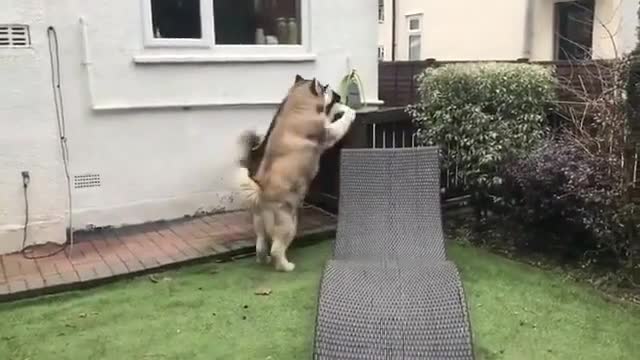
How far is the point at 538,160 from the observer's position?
500 cm

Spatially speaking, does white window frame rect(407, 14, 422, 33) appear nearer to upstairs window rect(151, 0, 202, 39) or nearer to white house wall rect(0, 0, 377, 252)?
white house wall rect(0, 0, 377, 252)

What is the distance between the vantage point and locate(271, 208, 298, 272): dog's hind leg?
187 inches

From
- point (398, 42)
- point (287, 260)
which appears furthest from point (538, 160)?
point (398, 42)

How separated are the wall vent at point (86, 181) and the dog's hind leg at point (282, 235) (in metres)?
1.94

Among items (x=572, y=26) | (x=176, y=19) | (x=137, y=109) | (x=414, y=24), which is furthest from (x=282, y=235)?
(x=414, y=24)

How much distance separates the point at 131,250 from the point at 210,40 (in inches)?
87.7

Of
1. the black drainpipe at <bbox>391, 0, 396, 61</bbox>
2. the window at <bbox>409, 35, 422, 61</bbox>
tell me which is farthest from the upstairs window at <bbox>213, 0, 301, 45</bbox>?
the black drainpipe at <bbox>391, 0, 396, 61</bbox>

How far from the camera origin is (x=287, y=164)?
191 inches

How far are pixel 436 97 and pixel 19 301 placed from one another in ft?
12.9

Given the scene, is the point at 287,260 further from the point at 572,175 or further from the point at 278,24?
the point at 278,24

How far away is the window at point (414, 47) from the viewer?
15.6 metres

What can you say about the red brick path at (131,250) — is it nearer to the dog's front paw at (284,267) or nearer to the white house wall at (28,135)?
the white house wall at (28,135)

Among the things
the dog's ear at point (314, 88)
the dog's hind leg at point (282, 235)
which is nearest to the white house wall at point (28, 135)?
the dog's hind leg at point (282, 235)

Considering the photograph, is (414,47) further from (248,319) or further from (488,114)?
(248,319)
